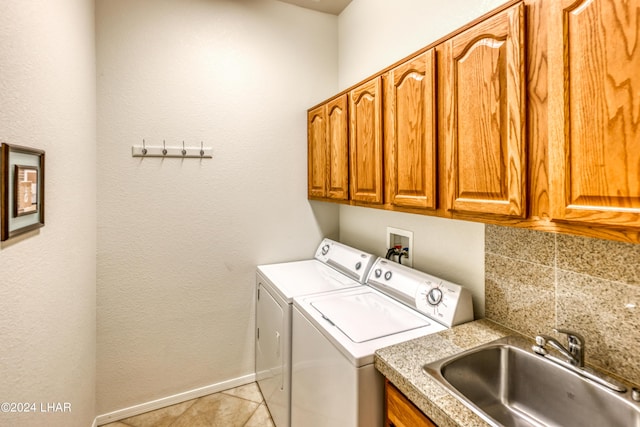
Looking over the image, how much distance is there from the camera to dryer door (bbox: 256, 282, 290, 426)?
5.74ft

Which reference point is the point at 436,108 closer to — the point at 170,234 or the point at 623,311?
the point at 623,311

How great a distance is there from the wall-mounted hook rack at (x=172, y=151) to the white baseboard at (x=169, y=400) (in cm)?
165

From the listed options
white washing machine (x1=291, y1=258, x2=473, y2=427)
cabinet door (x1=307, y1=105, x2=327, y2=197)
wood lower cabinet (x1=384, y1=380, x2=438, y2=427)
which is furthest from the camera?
cabinet door (x1=307, y1=105, x2=327, y2=197)

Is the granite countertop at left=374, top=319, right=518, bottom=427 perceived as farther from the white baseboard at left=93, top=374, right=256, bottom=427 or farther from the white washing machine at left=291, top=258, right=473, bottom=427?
the white baseboard at left=93, top=374, right=256, bottom=427

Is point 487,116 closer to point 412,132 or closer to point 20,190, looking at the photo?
point 412,132

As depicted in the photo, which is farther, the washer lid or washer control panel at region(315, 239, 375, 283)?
washer control panel at region(315, 239, 375, 283)

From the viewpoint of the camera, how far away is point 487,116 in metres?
1.04

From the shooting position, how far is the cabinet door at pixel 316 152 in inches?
86.3

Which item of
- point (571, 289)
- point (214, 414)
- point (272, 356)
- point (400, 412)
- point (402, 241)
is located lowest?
point (214, 414)

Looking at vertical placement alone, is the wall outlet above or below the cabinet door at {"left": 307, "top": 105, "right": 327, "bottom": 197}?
below

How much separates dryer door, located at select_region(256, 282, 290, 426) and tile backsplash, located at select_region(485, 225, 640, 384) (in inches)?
42.2

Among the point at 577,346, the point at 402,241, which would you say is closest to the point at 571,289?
the point at 577,346

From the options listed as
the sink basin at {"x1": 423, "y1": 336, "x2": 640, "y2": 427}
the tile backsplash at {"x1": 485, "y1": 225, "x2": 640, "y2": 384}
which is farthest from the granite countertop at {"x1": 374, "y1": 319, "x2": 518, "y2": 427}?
the tile backsplash at {"x1": 485, "y1": 225, "x2": 640, "y2": 384}

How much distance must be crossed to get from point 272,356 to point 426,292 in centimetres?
106
